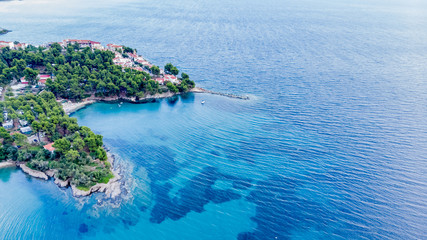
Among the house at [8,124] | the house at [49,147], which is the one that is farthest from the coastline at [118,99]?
the house at [49,147]

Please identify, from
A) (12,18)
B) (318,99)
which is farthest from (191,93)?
(12,18)

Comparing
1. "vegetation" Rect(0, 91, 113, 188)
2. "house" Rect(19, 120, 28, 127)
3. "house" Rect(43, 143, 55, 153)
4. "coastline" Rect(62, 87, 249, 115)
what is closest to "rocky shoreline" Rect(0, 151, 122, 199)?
"vegetation" Rect(0, 91, 113, 188)

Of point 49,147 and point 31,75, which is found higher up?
point 31,75

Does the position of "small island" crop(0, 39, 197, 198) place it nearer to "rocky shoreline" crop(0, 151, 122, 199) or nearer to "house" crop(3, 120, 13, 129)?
"rocky shoreline" crop(0, 151, 122, 199)

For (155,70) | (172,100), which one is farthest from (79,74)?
(172,100)

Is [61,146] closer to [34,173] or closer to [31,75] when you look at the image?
[34,173]

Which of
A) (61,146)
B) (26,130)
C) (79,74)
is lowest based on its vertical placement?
(26,130)
